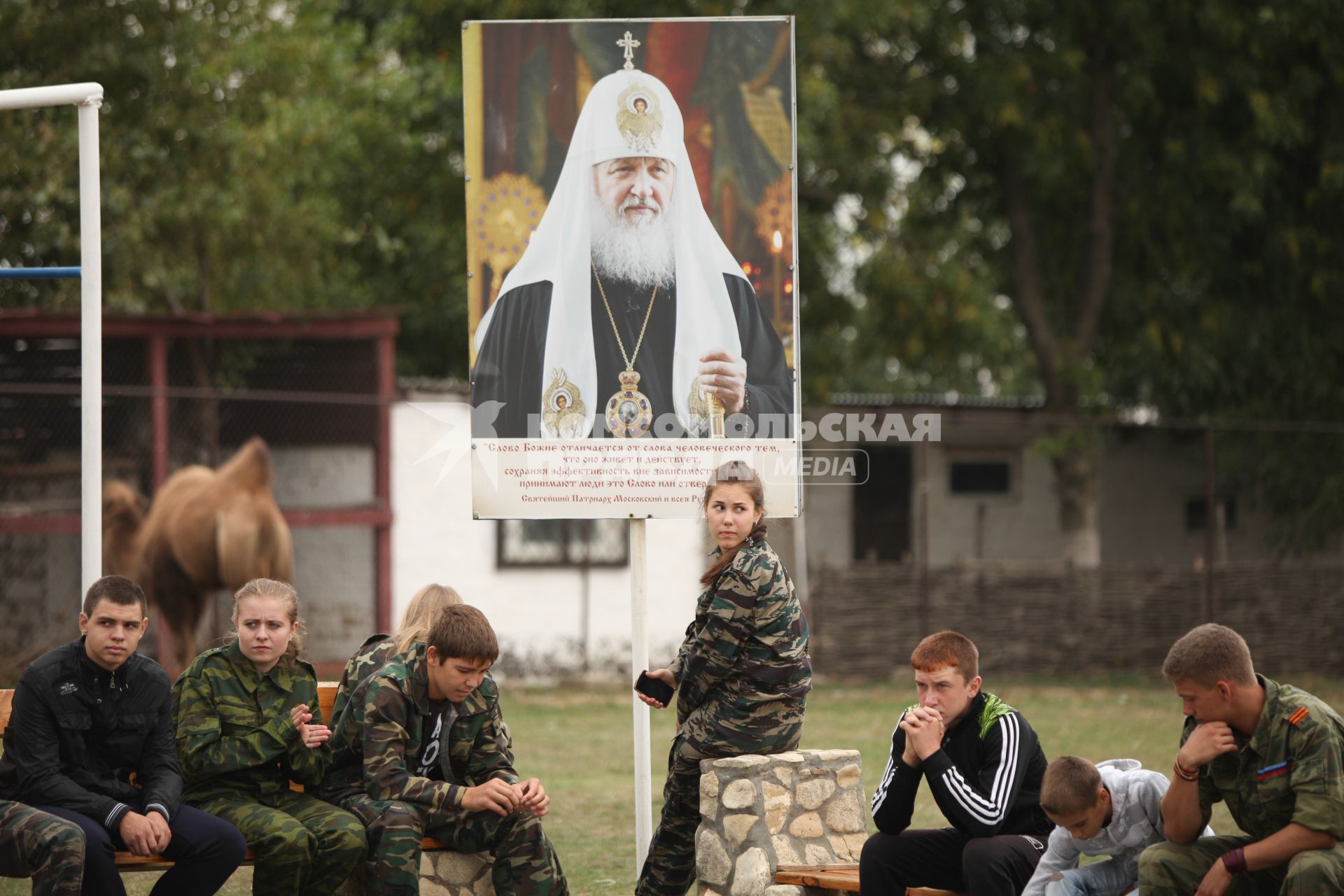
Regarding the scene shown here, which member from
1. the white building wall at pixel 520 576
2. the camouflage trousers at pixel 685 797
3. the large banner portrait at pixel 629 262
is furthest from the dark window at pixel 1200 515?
the camouflage trousers at pixel 685 797

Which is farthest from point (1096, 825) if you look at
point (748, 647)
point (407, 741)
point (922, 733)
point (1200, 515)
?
point (1200, 515)

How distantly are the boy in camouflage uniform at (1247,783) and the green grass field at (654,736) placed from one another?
113 inches

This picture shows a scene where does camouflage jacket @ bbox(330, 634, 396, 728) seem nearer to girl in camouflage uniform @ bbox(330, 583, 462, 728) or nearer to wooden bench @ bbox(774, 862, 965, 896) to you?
girl in camouflage uniform @ bbox(330, 583, 462, 728)

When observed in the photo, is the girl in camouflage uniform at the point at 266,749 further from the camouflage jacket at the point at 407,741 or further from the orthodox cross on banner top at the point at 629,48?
the orthodox cross on banner top at the point at 629,48

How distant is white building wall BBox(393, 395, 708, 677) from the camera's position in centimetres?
1689

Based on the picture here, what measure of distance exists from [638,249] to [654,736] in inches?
279

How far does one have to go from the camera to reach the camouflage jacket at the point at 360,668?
5598mm

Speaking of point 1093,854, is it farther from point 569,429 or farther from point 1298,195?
point 1298,195

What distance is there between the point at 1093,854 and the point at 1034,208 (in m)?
16.5

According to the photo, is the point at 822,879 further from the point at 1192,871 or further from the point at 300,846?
the point at 300,846

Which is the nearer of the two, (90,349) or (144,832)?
(144,832)

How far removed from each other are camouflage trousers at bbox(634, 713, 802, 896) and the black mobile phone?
13cm

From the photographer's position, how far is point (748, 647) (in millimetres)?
5664

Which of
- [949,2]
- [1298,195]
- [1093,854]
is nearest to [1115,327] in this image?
[1298,195]
